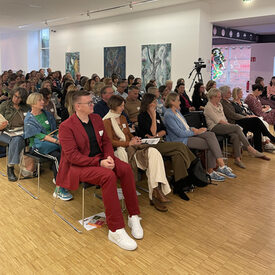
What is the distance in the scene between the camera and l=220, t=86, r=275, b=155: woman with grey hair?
5.73 meters

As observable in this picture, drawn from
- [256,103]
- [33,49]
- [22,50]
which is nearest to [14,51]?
[22,50]

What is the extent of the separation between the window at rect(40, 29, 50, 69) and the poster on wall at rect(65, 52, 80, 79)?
12.6 feet

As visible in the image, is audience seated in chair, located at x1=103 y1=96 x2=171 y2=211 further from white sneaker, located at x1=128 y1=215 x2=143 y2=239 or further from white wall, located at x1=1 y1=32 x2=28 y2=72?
white wall, located at x1=1 y1=32 x2=28 y2=72

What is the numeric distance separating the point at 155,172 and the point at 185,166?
1.52 ft

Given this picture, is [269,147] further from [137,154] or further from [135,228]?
[135,228]

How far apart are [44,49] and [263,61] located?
12660 mm

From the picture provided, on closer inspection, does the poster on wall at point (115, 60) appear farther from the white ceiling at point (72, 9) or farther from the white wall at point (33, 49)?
the white wall at point (33, 49)

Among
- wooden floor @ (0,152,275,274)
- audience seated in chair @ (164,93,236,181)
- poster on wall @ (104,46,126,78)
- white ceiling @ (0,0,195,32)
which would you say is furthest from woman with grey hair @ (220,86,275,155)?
poster on wall @ (104,46,126,78)

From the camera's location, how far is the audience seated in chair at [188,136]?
4320mm

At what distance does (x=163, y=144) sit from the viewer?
3.90 m

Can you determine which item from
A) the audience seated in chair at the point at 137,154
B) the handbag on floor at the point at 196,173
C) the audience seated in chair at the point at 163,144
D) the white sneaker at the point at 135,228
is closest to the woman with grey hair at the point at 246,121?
the audience seated in chair at the point at 163,144

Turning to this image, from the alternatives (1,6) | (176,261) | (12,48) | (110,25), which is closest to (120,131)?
(176,261)

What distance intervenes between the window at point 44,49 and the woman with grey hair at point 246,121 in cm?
1542

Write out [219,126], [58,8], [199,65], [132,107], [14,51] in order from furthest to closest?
[14,51]
[58,8]
[199,65]
[132,107]
[219,126]
